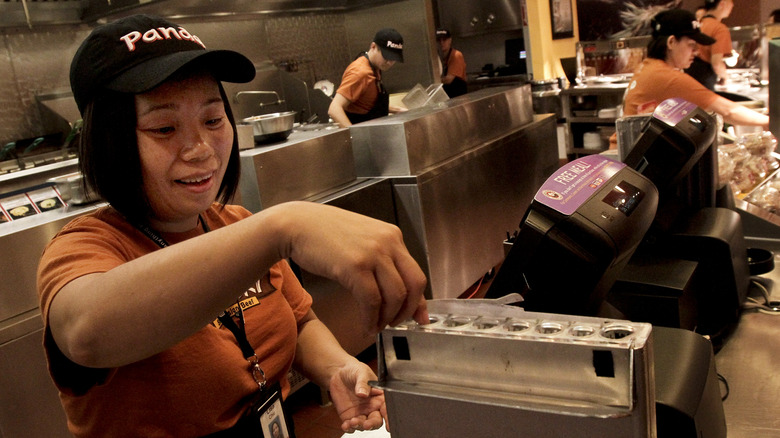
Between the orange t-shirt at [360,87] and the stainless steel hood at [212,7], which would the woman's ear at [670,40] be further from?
the stainless steel hood at [212,7]

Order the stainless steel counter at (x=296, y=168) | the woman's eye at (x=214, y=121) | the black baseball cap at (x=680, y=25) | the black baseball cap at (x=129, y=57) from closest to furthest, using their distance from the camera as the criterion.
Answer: the black baseball cap at (x=129, y=57)
the woman's eye at (x=214, y=121)
the stainless steel counter at (x=296, y=168)
the black baseball cap at (x=680, y=25)

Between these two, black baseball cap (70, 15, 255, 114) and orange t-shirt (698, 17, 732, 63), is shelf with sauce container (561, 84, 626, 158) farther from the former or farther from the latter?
black baseball cap (70, 15, 255, 114)

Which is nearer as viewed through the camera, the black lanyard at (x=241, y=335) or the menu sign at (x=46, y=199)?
the black lanyard at (x=241, y=335)

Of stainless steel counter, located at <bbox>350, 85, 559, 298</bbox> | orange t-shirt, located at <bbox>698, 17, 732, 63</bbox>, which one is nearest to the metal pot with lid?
stainless steel counter, located at <bbox>350, 85, 559, 298</bbox>

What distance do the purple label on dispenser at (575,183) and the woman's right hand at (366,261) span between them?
416 millimetres

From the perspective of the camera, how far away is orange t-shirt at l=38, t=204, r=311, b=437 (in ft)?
2.94

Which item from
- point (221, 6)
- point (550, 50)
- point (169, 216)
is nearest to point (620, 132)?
point (169, 216)

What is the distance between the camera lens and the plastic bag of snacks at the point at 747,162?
2.09 m

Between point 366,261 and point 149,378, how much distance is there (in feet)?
1.78

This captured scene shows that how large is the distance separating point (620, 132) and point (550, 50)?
23.9 feet

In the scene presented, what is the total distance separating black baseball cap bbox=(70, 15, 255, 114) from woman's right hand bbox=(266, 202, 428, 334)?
0.36 metres

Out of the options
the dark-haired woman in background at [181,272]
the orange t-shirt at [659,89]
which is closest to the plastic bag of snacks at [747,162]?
the orange t-shirt at [659,89]

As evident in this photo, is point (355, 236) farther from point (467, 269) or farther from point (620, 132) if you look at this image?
point (467, 269)

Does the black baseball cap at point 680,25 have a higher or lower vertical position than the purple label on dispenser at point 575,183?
higher
